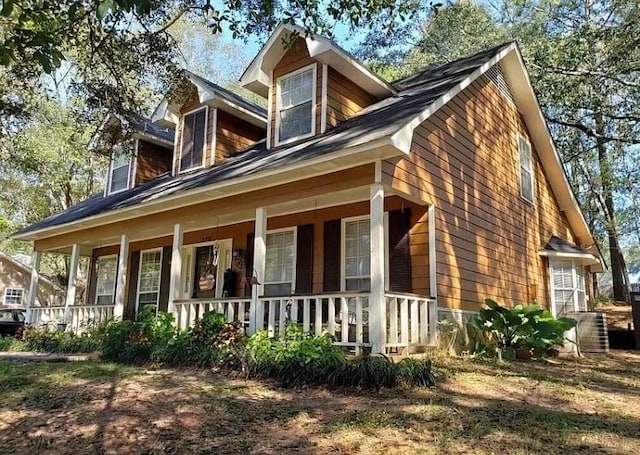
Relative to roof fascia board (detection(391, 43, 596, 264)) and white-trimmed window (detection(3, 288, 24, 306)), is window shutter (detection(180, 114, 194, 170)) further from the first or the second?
white-trimmed window (detection(3, 288, 24, 306))

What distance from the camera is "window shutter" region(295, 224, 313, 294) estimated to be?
1002cm

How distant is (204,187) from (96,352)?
3.60 meters

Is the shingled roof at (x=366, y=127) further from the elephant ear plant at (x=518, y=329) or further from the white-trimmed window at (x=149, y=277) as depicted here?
the elephant ear plant at (x=518, y=329)

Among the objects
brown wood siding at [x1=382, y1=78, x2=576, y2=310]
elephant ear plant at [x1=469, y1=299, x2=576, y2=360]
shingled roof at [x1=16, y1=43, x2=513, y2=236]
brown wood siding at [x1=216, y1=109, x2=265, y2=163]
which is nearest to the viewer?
shingled roof at [x1=16, y1=43, x2=513, y2=236]

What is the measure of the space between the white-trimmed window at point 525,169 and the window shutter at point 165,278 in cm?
896

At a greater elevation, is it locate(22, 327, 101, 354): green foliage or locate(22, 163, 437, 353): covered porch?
locate(22, 163, 437, 353): covered porch

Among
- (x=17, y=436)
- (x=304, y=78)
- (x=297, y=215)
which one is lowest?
(x=17, y=436)

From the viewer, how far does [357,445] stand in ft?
12.4

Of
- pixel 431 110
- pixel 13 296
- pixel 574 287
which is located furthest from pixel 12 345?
pixel 13 296

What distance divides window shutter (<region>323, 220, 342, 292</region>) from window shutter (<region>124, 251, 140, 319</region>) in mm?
6802

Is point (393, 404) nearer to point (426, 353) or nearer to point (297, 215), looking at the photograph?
point (426, 353)

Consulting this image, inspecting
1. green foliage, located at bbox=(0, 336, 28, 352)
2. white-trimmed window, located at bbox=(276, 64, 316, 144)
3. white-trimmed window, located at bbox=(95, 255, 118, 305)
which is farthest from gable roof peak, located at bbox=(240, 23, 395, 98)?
white-trimmed window, located at bbox=(95, 255, 118, 305)

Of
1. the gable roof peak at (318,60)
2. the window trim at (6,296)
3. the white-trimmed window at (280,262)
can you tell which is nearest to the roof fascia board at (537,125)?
the gable roof peak at (318,60)

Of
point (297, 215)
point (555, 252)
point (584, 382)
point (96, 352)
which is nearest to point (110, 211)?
point (96, 352)
